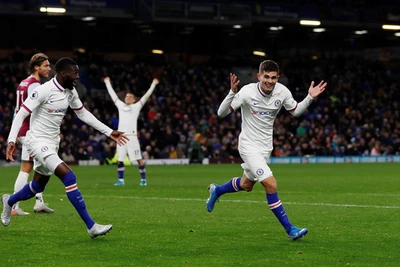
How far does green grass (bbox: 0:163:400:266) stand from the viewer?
976cm

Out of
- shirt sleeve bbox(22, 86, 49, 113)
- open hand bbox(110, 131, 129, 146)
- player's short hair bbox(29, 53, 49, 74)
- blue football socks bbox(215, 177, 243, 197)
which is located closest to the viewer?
shirt sleeve bbox(22, 86, 49, 113)

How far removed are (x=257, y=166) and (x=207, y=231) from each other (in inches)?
50.8

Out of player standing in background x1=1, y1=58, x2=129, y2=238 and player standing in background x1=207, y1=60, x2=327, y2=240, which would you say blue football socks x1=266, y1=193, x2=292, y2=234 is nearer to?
player standing in background x1=207, y1=60, x2=327, y2=240

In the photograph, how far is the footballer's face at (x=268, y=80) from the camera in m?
12.0

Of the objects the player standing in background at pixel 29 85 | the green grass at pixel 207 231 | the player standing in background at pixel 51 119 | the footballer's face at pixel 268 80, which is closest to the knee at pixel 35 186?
the player standing in background at pixel 51 119

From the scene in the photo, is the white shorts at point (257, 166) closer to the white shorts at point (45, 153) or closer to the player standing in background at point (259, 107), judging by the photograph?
the player standing in background at point (259, 107)

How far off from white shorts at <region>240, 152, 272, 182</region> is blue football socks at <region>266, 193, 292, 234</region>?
1.02ft

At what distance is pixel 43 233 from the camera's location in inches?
481

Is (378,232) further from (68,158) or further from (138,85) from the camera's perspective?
(138,85)

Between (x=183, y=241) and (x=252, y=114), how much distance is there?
7.20 ft

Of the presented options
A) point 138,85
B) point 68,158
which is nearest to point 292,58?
point 138,85

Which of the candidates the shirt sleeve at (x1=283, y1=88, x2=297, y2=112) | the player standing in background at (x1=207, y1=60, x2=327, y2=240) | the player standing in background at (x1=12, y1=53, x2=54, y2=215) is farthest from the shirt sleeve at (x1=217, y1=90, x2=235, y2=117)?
the player standing in background at (x1=12, y1=53, x2=54, y2=215)

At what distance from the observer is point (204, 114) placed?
156ft

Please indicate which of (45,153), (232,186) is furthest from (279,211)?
(45,153)
